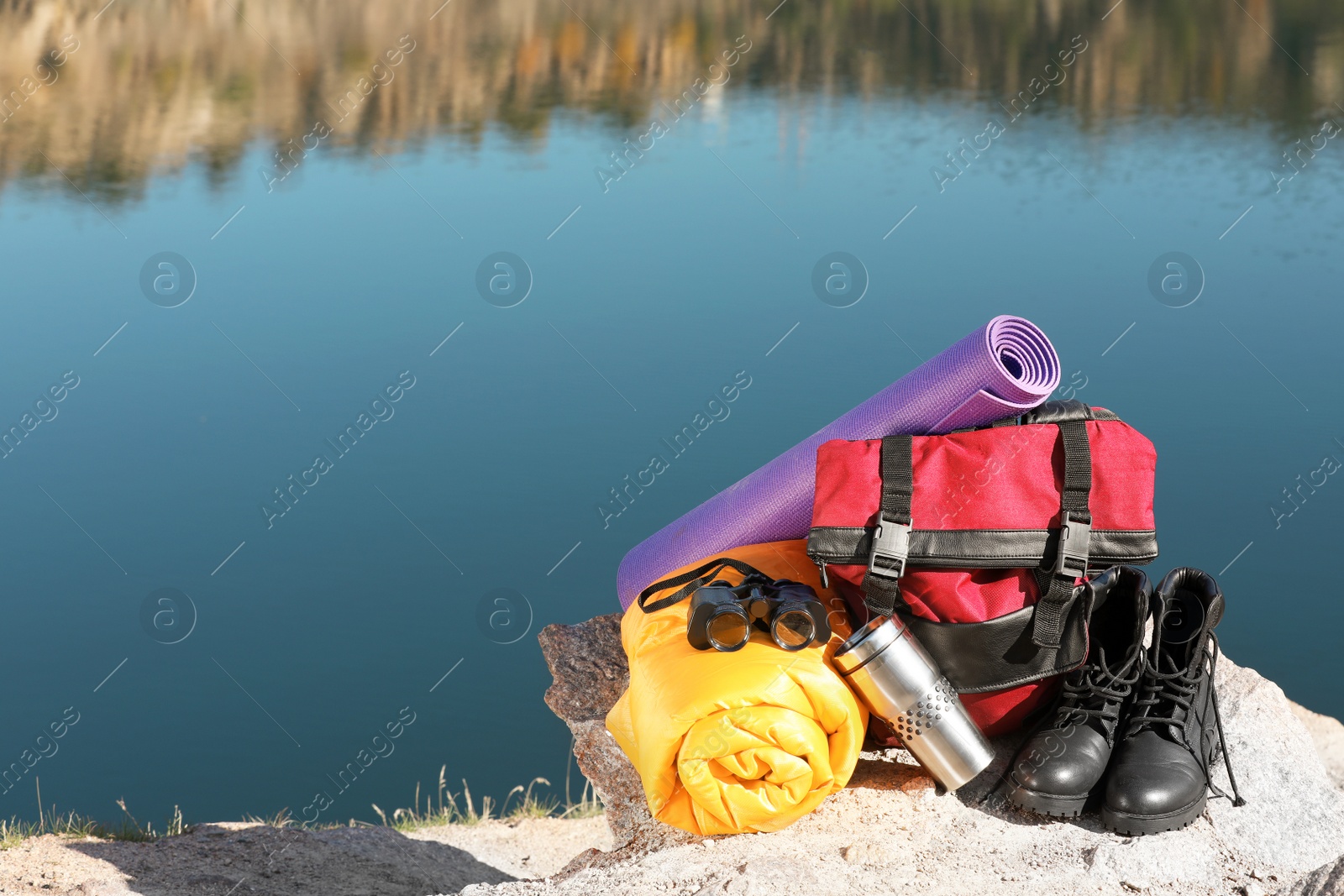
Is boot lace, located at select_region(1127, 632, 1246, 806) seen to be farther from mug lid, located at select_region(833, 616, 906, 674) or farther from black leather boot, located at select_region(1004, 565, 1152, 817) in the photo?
mug lid, located at select_region(833, 616, 906, 674)

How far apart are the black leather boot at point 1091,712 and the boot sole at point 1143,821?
0.06m

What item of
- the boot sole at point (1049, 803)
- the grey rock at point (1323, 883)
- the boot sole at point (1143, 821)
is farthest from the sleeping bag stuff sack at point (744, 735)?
the grey rock at point (1323, 883)

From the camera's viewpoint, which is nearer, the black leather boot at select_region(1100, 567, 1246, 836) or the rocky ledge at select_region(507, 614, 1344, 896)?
the rocky ledge at select_region(507, 614, 1344, 896)

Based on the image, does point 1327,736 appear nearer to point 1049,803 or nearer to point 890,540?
point 1049,803

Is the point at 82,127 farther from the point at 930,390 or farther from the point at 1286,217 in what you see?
the point at 930,390

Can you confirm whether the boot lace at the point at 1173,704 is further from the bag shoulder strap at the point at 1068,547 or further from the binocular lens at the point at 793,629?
the binocular lens at the point at 793,629

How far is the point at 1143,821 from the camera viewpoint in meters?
2.26

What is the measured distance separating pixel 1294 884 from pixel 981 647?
650 mm

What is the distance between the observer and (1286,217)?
32.9ft

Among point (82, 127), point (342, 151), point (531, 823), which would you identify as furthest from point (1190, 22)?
point (531, 823)

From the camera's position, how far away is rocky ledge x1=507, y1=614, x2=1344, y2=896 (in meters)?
2.16

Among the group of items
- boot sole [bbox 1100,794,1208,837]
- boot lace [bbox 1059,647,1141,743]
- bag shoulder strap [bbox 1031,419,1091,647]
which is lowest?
boot sole [bbox 1100,794,1208,837]

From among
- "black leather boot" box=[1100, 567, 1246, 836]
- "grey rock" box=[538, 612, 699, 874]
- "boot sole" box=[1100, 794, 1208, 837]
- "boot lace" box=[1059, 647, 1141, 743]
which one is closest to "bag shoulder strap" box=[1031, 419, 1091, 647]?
"boot lace" box=[1059, 647, 1141, 743]

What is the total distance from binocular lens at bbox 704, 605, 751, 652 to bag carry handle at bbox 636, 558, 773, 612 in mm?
180
